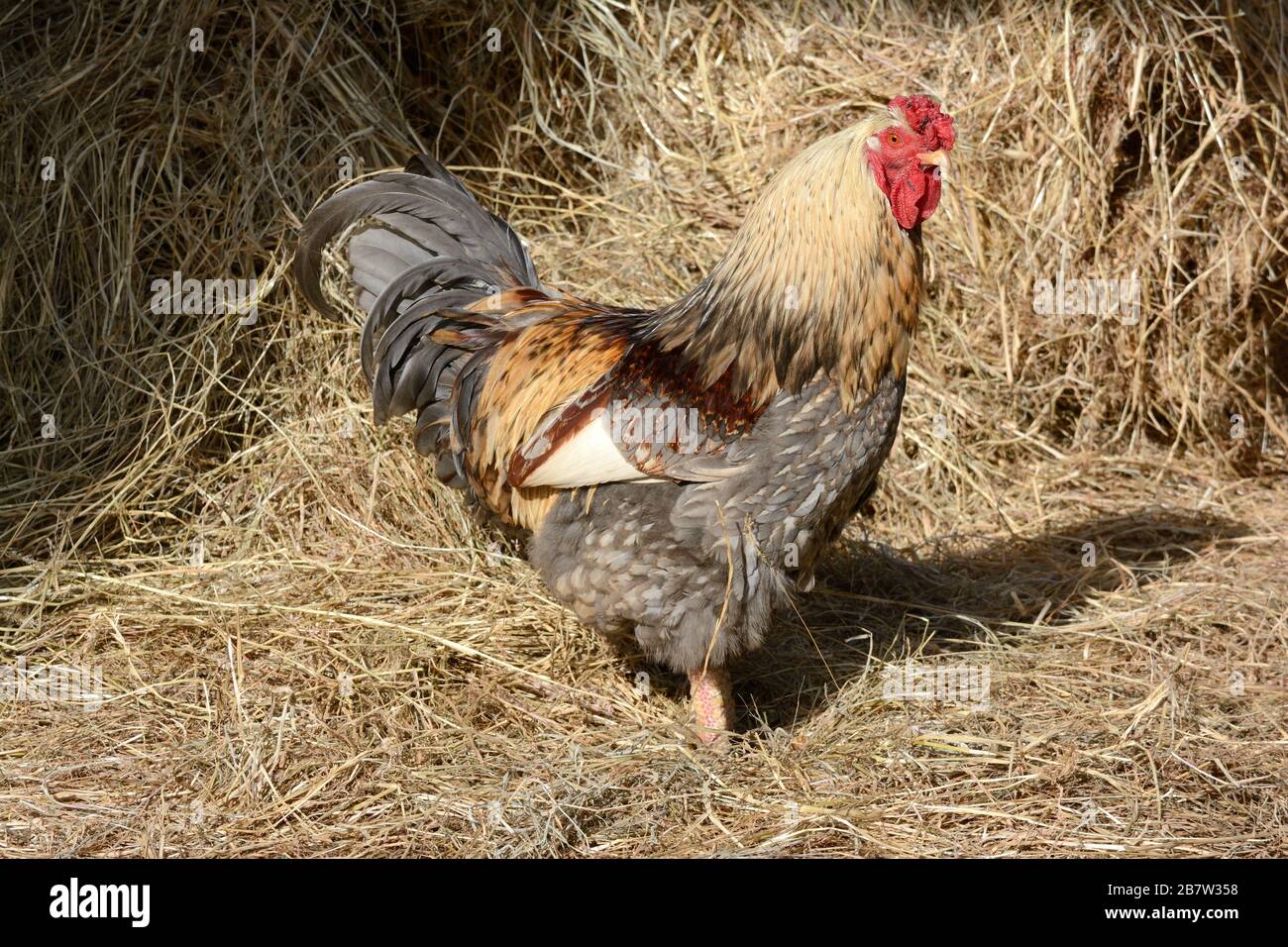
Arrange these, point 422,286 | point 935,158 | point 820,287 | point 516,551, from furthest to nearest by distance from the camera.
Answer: point 516,551 < point 422,286 < point 820,287 < point 935,158

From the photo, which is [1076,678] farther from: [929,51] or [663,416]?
[929,51]

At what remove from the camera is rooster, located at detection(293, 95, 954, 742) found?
3314mm

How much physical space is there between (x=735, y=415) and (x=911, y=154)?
0.83 meters

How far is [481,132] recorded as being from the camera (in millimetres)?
5344

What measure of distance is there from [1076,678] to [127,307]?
3632mm

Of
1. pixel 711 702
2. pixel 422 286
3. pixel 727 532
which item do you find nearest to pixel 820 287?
pixel 727 532

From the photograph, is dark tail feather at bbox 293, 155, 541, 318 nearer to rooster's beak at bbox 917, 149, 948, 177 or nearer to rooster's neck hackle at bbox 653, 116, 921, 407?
rooster's neck hackle at bbox 653, 116, 921, 407

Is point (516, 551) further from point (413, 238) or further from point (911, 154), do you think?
point (911, 154)

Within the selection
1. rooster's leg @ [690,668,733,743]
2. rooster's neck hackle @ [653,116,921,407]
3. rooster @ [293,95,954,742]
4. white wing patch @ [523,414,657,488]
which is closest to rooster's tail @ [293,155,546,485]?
rooster @ [293,95,954,742]

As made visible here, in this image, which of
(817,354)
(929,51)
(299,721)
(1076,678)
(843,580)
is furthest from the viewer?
(929,51)

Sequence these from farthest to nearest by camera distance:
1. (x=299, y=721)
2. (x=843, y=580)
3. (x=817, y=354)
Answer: (x=843, y=580) → (x=299, y=721) → (x=817, y=354)

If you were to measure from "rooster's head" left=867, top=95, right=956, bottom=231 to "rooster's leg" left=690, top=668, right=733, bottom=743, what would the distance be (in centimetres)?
141

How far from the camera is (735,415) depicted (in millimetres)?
3342

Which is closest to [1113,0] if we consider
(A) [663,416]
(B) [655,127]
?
(B) [655,127]
